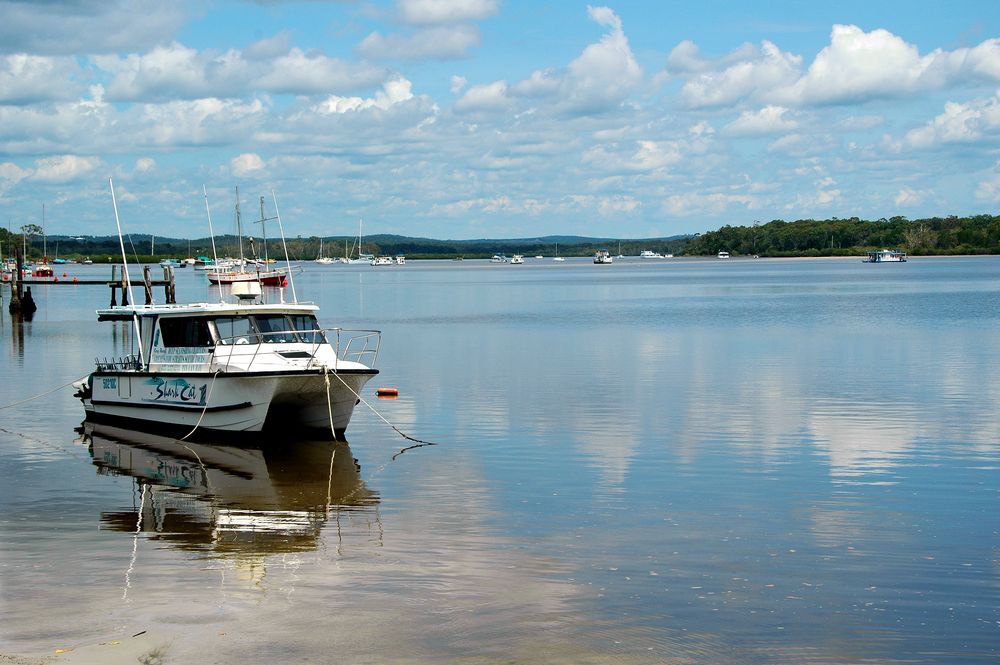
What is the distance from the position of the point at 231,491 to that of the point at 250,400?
4962mm

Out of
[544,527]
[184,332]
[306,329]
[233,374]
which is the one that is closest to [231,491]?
[233,374]

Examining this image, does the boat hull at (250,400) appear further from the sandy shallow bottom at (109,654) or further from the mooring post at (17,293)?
the mooring post at (17,293)

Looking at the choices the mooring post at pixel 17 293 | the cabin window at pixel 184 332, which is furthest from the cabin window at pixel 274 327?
the mooring post at pixel 17 293

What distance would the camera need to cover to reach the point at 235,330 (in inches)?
1047

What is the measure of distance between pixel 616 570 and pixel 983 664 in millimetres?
4532

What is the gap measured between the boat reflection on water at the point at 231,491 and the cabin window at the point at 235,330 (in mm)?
2471

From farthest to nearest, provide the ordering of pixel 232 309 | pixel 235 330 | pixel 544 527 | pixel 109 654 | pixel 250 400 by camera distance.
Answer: pixel 235 330, pixel 232 309, pixel 250 400, pixel 544 527, pixel 109 654

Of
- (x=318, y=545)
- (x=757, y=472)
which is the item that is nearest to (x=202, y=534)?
(x=318, y=545)

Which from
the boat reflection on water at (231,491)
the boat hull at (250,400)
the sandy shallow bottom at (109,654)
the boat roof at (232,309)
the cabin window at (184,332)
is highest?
the boat roof at (232,309)

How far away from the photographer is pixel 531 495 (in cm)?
1916

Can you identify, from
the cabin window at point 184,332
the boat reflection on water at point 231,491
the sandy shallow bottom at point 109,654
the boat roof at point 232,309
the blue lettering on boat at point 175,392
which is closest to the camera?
the sandy shallow bottom at point 109,654

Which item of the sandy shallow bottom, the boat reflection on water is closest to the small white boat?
the boat reflection on water

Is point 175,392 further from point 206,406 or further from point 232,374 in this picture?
point 232,374

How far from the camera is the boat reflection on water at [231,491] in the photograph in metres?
16.8
